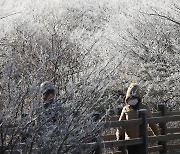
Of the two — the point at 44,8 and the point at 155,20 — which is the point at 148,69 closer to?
the point at 155,20

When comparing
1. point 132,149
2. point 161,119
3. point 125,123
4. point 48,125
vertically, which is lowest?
point 48,125

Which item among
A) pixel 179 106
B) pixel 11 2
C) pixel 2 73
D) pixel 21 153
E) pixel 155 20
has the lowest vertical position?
pixel 21 153

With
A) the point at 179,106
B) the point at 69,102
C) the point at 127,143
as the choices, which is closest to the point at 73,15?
the point at 179,106

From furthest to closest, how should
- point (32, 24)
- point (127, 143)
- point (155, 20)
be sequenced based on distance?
point (32, 24) → point (155, 20) → point (127, 143)

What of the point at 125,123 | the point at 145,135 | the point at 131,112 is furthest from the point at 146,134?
the point at 125,123

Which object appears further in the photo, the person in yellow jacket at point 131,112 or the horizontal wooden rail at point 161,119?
the horizontal wooden rail at point 161,119

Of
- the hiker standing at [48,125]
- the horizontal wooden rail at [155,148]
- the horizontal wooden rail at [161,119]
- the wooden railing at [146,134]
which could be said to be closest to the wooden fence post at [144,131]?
the wooden railing at [146,134]

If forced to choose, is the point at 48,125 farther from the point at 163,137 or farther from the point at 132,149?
the point at 163,137

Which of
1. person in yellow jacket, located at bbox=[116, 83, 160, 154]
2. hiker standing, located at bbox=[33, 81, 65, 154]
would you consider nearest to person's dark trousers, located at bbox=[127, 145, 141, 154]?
person in yellow jacket, located at bbox=[116, 83, 160, 154]

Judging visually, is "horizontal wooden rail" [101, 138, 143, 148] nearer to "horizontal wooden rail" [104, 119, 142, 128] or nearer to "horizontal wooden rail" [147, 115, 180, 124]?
"horizontal wooden rail" [104, 119, 142, 128]

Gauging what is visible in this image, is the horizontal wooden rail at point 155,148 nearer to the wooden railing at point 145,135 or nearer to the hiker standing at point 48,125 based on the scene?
the wooden railing at point 145,135

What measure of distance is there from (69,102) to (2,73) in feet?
1.88

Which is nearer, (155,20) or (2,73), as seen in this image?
(2,73)

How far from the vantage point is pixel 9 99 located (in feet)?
14.6
